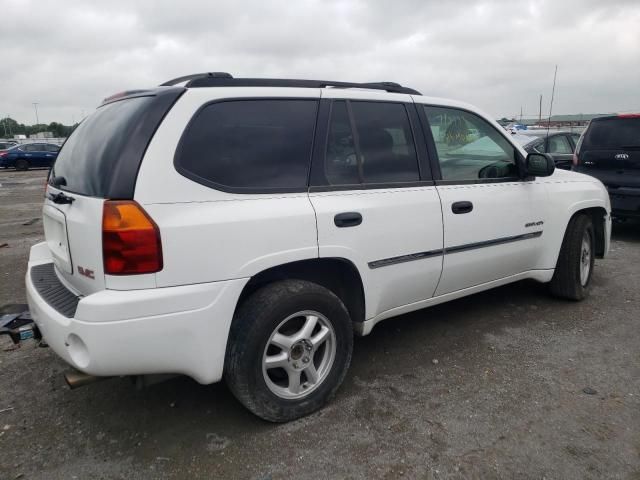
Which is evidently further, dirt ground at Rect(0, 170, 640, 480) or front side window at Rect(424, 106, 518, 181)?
front side window at Rect(424, 106, 518, 181)

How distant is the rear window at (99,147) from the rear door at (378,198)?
976mm

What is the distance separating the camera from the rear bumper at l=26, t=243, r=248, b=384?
2.12 metres

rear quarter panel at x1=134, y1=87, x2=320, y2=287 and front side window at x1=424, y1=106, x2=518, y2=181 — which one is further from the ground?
front side window at x1=424, y1=106, x2=518, y2=181

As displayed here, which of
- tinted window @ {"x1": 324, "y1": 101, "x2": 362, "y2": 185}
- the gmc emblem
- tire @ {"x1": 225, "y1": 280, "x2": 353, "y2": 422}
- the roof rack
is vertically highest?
the roof rack

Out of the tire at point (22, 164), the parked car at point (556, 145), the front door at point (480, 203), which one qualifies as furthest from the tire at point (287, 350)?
the tire at point (22, 164)

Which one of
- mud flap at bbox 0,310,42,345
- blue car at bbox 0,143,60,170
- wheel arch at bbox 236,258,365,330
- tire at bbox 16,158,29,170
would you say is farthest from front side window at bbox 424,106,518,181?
tire at bbox 16,158,29,170

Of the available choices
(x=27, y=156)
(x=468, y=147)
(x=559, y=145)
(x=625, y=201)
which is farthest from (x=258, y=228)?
(x=27, y=156)

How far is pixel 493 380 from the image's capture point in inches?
122

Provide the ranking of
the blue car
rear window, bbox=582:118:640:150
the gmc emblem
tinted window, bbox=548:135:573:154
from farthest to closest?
the blue car
tinted window, bbox=548:135:573:154
rear window, bbox=582:118:640:150
the gmc emblem

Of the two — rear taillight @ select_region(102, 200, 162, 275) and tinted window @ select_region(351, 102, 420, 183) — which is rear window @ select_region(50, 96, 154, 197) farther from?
tinted window @ select_region(351, 102, 420, 183)

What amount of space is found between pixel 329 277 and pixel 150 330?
114 centimetres

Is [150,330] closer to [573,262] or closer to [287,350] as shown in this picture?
[287,350]

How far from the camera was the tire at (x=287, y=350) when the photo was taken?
244 cm

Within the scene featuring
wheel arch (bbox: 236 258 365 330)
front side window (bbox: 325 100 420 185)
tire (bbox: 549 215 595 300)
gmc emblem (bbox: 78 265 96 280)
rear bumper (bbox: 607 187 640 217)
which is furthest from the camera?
rear bumper (bbox: 607 187 640 217)
